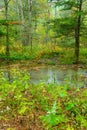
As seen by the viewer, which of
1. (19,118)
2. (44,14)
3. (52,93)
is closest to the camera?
(19,118)

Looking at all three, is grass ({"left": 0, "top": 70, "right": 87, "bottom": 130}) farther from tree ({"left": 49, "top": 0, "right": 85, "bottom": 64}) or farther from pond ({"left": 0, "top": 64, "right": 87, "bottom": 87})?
tree ({"left": 49, "top": 0, "right": 85, "bottom": 64})

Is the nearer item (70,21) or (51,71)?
(51,71)

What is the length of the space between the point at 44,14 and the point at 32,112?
3521cm

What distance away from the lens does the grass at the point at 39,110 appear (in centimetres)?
461

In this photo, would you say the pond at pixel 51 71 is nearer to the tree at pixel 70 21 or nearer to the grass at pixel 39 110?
the tree at pixel 70 21

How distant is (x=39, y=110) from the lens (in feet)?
18.5

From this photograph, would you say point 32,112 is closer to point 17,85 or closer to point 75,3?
point 17,85

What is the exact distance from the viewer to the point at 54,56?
1814 cm

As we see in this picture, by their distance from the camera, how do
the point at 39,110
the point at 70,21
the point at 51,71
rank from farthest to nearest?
the point at 70,21 < the point at 51,71 < the point at 39,110

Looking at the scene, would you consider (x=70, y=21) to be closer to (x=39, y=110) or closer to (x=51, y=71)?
(x=51, y=71)

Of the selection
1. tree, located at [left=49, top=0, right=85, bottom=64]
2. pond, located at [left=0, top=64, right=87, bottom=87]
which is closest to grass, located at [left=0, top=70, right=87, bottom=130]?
pond, located at [left=0, top=64, right=87, bottom=87]

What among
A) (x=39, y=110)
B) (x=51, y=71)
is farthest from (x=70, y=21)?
(x=39, y=110)

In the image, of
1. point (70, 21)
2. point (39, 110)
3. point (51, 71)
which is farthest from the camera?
point (70, 21)

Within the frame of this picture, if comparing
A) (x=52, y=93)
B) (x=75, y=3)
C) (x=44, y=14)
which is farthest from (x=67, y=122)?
(x=44, y=14)
